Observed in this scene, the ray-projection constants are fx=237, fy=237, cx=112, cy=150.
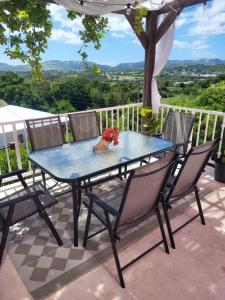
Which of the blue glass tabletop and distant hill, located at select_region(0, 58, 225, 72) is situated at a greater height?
distant hill, located at select_region(0, 58, 225, 72)

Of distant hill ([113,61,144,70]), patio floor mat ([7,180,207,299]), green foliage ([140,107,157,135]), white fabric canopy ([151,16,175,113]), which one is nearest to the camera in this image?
patio floor mat ([7,180,207,299])

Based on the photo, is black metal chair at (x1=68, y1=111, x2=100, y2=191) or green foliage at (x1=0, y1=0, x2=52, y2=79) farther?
black metal chair at (x1=68, y1=111, x2=100, y2=191)

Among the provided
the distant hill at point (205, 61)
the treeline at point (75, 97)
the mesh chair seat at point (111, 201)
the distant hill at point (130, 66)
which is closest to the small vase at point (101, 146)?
the mesh chair seat at point (111, 201)

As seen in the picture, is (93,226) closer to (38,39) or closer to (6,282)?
(6,282)

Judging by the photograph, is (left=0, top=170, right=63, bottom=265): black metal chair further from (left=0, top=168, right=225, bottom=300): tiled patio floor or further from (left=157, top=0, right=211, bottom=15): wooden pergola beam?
(left=157, top=0, right=211, bottom=15): wooden pergola beam

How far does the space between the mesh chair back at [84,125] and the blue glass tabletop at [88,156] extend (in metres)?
0.36

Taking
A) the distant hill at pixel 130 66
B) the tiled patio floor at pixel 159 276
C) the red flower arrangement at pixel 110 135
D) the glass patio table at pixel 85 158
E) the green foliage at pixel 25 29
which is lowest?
the tiled patio floor at pixel 159 276

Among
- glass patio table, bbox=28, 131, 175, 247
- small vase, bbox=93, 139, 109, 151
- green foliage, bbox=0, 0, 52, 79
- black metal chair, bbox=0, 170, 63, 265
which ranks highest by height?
green foliage, bbox=0, 0, 52, 79

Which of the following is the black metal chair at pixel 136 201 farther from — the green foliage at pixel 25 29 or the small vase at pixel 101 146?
the green foliage at pixel 25 29

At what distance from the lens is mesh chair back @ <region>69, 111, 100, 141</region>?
3.69 meters

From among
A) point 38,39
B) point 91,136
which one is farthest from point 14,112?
point 38,39

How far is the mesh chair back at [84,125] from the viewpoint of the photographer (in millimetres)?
3689

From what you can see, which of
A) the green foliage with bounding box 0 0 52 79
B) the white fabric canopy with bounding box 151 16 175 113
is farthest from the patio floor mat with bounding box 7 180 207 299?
the white fabric canopy with bounding box 151 16 175 113

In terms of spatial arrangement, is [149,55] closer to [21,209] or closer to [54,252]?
[21,209]
